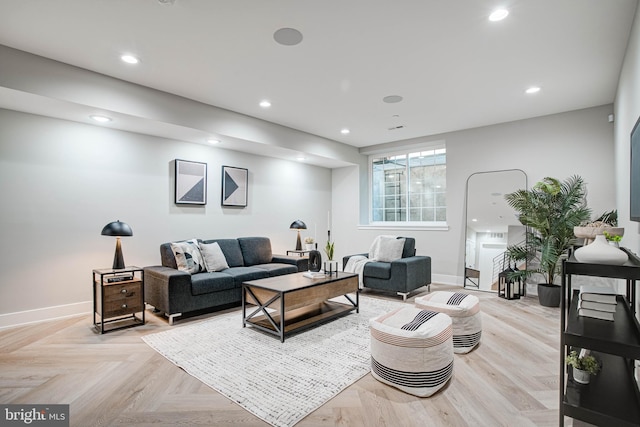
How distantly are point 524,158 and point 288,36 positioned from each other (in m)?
4.17

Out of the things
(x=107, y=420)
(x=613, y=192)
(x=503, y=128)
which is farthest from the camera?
(x=503, y=128)

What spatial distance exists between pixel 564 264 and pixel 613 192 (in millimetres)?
3917

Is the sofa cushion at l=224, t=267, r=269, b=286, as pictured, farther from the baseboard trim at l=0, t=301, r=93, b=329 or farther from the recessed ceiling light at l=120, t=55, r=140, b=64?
the recessed ceiling light at l=120, t=55, r=140, b=64

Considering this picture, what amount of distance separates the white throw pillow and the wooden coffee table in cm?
123

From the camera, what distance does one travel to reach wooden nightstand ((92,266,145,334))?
342 cm

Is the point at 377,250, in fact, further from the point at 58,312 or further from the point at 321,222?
the point at 58,312

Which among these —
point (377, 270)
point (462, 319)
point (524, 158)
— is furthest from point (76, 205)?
point (524, 158)

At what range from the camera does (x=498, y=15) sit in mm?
2500

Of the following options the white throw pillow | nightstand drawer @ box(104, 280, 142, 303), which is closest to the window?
the white throw pillow

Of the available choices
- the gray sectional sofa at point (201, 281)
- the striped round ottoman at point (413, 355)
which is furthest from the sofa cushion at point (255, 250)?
the striped round ottoman at point (413, 355)

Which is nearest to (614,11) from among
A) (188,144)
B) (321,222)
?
(188,144)

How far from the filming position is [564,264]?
5.22ft

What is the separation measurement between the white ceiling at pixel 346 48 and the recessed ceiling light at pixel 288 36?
50mm

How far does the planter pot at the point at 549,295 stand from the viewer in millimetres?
4309
